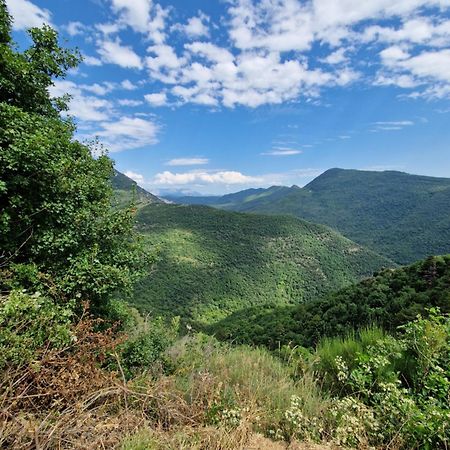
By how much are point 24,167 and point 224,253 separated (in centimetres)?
11136

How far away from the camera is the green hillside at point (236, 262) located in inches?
3435

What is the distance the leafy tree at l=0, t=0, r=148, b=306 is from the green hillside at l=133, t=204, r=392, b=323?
208 ft

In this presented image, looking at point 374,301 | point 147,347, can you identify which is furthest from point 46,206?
point 374,301

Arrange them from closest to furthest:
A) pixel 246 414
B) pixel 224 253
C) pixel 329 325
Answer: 1. pixel 246 414
2. pixel 329 325
3. pixel 224 253

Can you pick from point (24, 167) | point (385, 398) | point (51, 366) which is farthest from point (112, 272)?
point (385, 398)

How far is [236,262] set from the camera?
364 feet

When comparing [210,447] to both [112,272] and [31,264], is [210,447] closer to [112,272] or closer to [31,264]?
[112,272]

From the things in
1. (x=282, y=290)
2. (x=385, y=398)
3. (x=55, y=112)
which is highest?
(x=55, y=112)

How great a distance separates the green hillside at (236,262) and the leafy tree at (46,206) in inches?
2490

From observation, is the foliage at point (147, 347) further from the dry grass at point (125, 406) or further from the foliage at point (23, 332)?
the foliage at point (23, 332)

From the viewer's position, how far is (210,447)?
259 centimetres

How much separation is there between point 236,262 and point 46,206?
106464mm

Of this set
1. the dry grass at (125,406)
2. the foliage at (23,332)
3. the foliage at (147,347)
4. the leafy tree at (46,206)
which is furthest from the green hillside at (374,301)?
the foliage at (23,332)

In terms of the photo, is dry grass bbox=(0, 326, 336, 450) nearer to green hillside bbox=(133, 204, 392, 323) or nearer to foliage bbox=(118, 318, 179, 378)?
foliage bbox=(118, 318, 179, 378)
